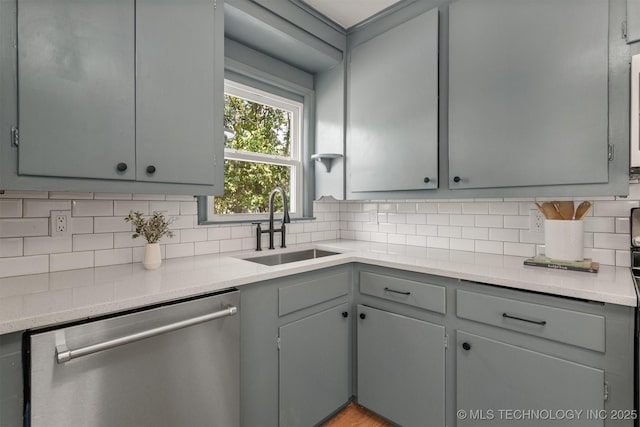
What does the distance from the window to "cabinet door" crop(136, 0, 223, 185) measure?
0.53 m

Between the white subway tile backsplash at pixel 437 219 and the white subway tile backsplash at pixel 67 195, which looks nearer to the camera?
the white subway tile backsplash at pixel 67 195

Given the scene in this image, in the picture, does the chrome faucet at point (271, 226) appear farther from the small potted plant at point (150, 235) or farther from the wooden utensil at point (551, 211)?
the wooden utensil at point (551, 211)

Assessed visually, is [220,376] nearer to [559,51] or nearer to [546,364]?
[546,364]

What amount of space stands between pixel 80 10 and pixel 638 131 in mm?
Result: 2230

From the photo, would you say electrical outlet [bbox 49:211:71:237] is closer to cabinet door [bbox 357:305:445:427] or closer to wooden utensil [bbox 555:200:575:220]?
cabinet door [bbox 357:305:445:427]

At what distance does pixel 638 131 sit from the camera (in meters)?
1.25

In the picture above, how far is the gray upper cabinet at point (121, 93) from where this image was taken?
1.12m

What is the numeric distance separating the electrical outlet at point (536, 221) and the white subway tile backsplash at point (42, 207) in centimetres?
245

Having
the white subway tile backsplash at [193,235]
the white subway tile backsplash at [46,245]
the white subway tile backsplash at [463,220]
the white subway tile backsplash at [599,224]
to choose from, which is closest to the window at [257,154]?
the white subway tile backsplash at [193,235]

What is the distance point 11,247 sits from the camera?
1321mm

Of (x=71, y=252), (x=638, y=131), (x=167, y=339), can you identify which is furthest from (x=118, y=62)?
(x=638, y=131)

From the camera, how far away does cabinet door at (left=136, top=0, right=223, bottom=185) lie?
1.37 m

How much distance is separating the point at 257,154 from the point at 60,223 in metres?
1.24

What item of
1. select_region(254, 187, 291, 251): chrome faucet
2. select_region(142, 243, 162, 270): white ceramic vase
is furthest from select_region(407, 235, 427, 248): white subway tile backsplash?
select_region(142, 243, 162, 270): white ceramic vase
